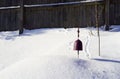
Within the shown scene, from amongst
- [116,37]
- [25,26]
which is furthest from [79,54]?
[25,26]

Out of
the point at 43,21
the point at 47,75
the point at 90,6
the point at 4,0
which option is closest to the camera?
the point at 47,75

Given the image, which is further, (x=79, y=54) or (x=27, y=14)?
(x=27, y=14)

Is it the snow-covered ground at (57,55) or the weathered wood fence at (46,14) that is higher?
the weathered wood fence at (46,14)

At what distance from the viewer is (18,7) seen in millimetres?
19359

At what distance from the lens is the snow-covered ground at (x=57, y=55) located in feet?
31.8

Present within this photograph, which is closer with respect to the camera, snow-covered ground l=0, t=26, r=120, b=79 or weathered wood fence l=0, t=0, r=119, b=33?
snow-covered ground l=0, t=26, r=120, b=79

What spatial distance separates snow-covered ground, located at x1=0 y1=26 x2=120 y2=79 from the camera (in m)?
9.70

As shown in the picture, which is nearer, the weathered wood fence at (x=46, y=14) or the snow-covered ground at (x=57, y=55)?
the snow-covered ground at (x=57, y=55)

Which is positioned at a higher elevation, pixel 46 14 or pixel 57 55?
pixel 46 14

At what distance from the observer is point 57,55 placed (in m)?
11.3

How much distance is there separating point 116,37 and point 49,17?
5164 mm

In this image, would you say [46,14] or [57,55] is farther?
[46,14]

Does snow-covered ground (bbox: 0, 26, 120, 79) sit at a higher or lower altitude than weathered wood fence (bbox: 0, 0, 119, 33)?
lower

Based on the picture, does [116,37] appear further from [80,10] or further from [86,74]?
[86,74]
